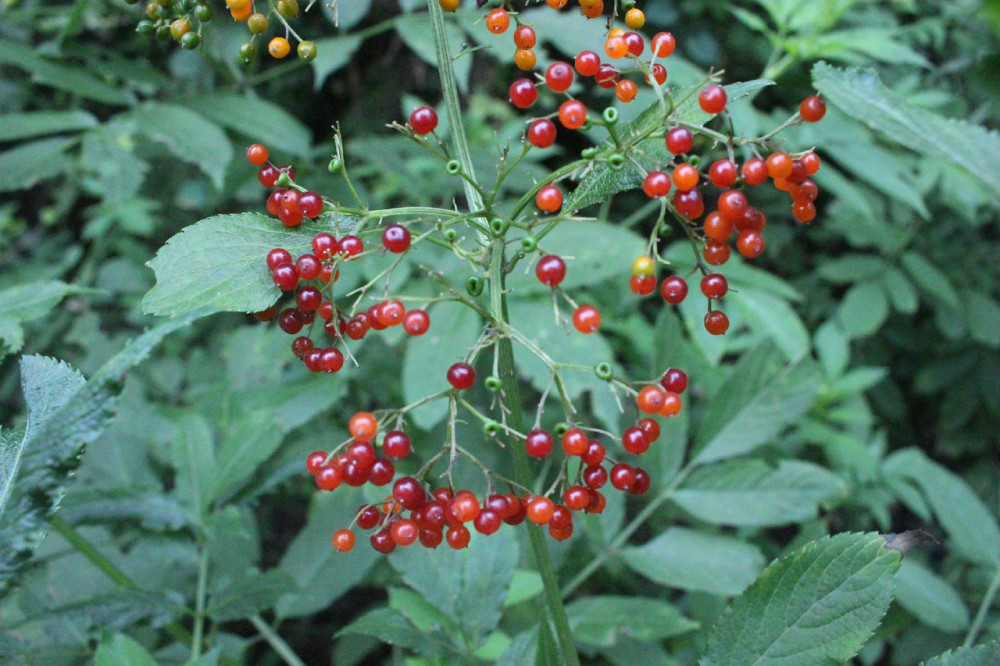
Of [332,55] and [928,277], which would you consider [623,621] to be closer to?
[332,55]

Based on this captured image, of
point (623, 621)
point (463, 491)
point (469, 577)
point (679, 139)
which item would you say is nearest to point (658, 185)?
point (679, 139)

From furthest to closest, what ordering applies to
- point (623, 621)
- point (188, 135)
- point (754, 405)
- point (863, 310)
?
point (863, 310) → point (188, 135) → point (754, 405) → point (623, 621)

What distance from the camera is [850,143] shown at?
263 cm

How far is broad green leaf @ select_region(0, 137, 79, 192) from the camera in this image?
2.08m

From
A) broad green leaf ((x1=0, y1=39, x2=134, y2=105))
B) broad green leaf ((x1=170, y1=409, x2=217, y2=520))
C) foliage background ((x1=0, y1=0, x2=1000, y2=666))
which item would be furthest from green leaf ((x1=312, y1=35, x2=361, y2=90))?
broad green leaf ((x1=170, y1=409, x2=217, y2=520))

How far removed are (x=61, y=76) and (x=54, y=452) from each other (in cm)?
196

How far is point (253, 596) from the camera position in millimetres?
1439

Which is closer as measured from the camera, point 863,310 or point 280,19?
point 280,19

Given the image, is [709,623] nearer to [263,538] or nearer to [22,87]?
[263,538]

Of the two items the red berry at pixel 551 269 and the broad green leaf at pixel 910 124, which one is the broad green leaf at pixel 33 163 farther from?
the broad green leaf at pixel 910 124

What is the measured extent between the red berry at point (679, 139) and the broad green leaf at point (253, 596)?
1.07 meters

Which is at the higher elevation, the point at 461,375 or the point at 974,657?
the point at 461,375

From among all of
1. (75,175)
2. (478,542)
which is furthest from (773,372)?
(75,175)

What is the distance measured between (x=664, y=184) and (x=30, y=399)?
0.75 metres
